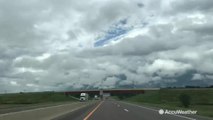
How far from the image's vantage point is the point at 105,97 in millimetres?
173000

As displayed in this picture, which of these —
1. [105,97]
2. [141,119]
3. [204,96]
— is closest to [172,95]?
Answer: [204,96]

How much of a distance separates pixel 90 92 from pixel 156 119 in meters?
173

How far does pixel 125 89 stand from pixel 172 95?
48132mm

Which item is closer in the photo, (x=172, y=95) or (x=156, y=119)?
(x=156, y=119)

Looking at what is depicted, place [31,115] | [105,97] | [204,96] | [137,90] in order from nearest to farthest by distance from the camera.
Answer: [31,115], [204,96], [105,97], [137,90]

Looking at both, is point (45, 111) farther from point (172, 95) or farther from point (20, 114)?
point (172, 95)

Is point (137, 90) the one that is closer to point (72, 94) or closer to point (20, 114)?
point (72, 94)

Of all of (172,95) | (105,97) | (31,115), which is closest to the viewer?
(31,115)

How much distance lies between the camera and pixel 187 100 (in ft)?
242

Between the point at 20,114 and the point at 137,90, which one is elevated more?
the point at 137,90

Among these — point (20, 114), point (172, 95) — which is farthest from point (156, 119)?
point (172, 95)

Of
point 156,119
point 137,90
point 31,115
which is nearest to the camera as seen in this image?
point 31,115

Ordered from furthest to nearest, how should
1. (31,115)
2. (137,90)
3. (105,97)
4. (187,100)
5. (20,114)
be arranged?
(137,90), (105,97), (187,100), (31,115), (20,114)

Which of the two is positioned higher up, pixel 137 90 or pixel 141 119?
pixel 137 90
